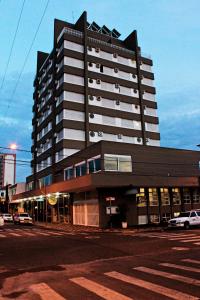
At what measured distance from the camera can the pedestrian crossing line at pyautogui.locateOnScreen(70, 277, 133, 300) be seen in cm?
770

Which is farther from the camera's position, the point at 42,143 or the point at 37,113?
the point at 37,113

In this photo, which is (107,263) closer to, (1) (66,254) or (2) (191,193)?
(1) (66,254)

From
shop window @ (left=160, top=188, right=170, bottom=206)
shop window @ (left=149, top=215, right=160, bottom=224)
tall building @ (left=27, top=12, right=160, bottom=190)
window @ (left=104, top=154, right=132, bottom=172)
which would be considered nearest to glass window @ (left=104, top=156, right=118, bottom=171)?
window @ (left=104, top=154, right=132, bottom=172)

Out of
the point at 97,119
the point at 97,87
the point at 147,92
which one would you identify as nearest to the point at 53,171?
the point at 97,119

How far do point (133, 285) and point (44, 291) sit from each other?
91.4 inches

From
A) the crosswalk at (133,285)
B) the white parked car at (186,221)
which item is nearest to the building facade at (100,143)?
the white parked car at (186,221)

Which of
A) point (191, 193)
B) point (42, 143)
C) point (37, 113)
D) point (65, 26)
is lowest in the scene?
point (191, 193)

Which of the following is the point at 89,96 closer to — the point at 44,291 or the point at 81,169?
the point at 81,169

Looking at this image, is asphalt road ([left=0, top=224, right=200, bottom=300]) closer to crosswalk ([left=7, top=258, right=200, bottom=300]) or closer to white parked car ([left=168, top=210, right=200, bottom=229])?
crosswalk ([left=7, top=258, right=200, bottom=300])

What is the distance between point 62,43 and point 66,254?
158 ft

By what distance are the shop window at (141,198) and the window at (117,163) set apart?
130 inches

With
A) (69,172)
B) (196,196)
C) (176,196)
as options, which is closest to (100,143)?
(69,172)

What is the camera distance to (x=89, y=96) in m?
55.8

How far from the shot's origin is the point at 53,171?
53.6 metres
